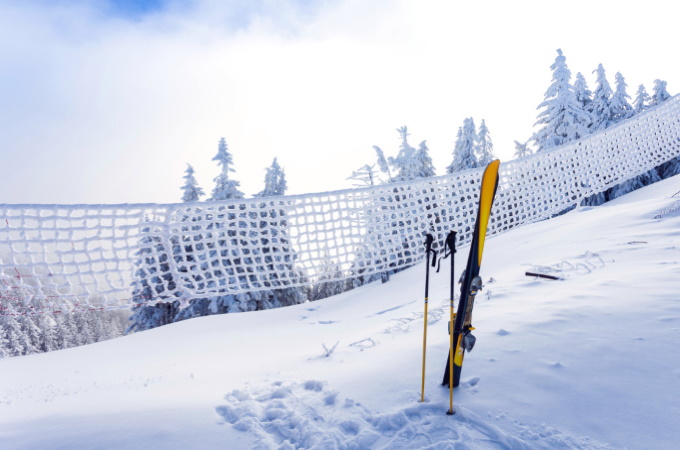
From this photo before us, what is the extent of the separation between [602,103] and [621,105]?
1.07 meters

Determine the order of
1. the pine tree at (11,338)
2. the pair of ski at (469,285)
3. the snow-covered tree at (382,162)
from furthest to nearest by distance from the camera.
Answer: the pine tree at (11,338), the snow-covered tree at (382,162), the pair of ski at (469,285)

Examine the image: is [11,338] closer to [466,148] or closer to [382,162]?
[382,162]

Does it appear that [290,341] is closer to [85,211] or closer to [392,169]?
[85,211]

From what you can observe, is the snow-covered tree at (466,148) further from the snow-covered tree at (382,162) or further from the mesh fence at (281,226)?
the mesh fence at (281,226)

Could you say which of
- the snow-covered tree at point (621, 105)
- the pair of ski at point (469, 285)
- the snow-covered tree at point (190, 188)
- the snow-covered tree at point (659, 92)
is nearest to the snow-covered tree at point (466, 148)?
the snow-covered tree at point (621, 105)

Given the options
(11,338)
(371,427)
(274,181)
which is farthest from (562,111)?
(11,338)

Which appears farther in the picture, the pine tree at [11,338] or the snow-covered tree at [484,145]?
the pine tree at [11,338]

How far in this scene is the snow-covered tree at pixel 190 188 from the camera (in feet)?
60.1

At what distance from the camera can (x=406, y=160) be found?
1930 cm

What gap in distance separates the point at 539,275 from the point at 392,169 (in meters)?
15.0

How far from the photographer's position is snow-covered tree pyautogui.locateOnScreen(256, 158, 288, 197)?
2075 centimetres

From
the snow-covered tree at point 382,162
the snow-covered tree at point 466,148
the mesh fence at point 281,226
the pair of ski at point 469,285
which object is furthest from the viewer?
the snow-covered tree at point 466,148

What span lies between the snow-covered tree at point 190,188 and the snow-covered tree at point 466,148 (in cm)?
1454

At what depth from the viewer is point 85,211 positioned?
4293 mm
